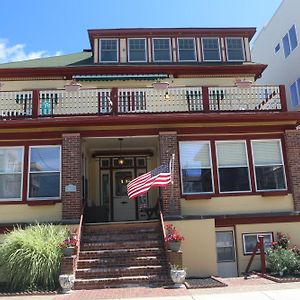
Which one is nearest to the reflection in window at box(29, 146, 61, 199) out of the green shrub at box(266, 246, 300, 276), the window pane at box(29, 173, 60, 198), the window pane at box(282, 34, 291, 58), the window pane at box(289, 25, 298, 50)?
the window pane at box(29, 173, 60, 198)

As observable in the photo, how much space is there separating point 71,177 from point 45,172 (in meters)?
1.01

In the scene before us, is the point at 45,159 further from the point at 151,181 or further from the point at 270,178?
the point at 270,178

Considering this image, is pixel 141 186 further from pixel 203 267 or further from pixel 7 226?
pixel 7 226

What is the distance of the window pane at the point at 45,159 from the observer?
45.0 ft

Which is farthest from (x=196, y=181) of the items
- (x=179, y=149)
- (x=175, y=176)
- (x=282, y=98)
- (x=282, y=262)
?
(x=282, y=98)

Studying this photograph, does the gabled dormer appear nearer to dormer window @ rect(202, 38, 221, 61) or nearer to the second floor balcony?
dormer window @ rect(202, 38, 221, 61)

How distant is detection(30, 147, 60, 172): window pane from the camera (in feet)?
45.0

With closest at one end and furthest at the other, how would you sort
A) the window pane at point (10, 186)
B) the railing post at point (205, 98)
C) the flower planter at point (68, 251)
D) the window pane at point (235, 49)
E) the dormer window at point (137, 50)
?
1. the flower planter at point (68, 251)
2. the window pane at point (10, 186)
3. the railing post at point (205, 98)
4. the dormer window at point (137, 50)
5. the window pane at point (235, 49)

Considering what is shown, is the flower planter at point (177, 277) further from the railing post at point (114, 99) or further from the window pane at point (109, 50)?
the window pane at point (109, 50)

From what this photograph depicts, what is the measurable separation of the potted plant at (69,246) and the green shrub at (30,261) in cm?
30

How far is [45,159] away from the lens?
13.8m

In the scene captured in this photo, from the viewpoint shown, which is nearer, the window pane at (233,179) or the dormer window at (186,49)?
the window pane at (233,179)

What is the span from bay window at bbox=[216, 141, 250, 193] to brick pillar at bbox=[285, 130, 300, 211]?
4.75 feet

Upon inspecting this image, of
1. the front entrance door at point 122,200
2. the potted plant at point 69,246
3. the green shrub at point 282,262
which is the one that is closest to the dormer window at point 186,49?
the front entrance door at point 122,200
